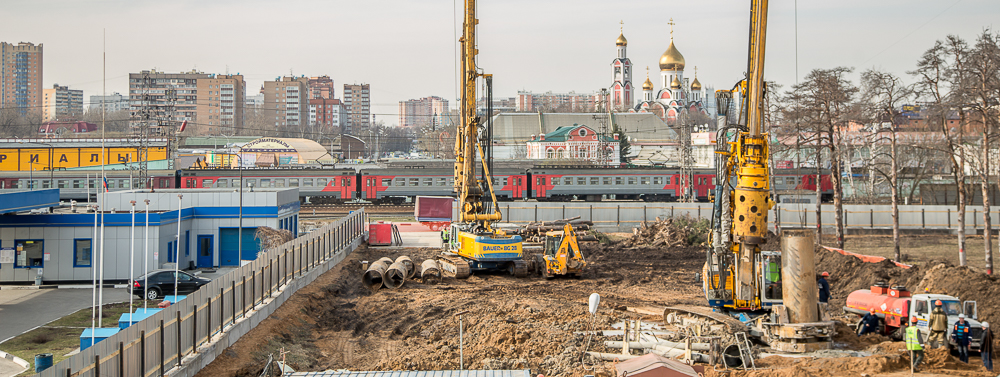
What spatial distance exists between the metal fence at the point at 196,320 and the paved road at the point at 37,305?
627cm

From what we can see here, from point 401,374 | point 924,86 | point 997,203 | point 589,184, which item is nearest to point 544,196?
point 589,184

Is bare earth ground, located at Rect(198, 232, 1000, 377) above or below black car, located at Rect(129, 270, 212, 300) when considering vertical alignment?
below

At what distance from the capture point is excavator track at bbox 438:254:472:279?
29250mm

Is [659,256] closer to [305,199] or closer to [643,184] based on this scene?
[643,184]

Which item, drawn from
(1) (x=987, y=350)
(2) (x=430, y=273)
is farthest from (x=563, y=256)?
(1) (x=987, y=350)

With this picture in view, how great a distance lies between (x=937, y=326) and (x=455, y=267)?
17.0m

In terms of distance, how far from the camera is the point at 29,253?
28.8 m

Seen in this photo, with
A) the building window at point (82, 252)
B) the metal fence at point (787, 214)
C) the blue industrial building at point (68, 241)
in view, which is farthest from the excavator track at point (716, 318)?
the metal fence at point (787, 214)

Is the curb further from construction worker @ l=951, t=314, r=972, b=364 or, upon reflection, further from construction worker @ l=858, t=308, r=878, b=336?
construction worker @ l=951, t=314, r=972, b=364

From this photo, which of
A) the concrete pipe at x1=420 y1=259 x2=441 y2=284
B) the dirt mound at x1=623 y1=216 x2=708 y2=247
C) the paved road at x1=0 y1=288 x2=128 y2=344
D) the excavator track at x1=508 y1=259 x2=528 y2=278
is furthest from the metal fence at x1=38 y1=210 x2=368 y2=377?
the dirt mound at x1=623 y1=216 x2=708 y2=247

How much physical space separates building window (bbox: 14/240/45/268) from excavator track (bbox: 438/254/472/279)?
48.9 ft

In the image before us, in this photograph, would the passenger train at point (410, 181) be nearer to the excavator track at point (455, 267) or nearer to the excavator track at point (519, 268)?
the excavator track at point (455, 267)

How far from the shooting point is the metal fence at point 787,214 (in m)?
45.2

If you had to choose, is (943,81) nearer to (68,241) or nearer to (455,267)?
(455,267)
